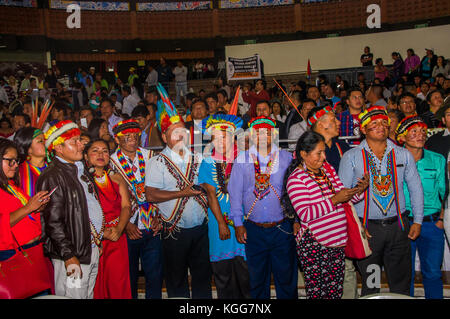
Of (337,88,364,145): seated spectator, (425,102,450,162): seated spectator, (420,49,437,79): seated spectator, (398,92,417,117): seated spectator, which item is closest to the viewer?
(425,102,450,162): seated spectator

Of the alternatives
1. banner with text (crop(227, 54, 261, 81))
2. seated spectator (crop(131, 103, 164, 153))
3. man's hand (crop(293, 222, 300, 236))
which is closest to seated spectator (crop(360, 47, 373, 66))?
banner with text (crop(227, 54, 261, 81))

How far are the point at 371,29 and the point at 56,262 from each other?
1513 centimetres

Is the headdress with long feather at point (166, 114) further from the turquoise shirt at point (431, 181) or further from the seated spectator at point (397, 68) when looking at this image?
the seated spectator at point (397, 68)

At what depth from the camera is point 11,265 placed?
9.27ft

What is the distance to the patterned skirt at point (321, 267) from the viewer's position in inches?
119

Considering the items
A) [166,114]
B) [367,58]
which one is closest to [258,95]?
[166,114]

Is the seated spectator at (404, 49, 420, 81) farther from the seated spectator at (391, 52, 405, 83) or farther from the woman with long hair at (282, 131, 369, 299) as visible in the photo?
the woman with long hair at (282, 131, 369, 299)

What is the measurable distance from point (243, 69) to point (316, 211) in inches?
370

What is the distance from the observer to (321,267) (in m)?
3.03

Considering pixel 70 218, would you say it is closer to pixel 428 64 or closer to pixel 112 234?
pixel 112 234

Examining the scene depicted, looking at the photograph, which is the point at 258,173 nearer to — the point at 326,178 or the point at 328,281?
the point at 326,178

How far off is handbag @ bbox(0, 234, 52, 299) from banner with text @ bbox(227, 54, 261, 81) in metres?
9.41

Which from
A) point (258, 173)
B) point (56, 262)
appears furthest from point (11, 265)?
point (258, 173)

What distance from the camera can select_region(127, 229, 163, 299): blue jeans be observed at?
3633 mm
